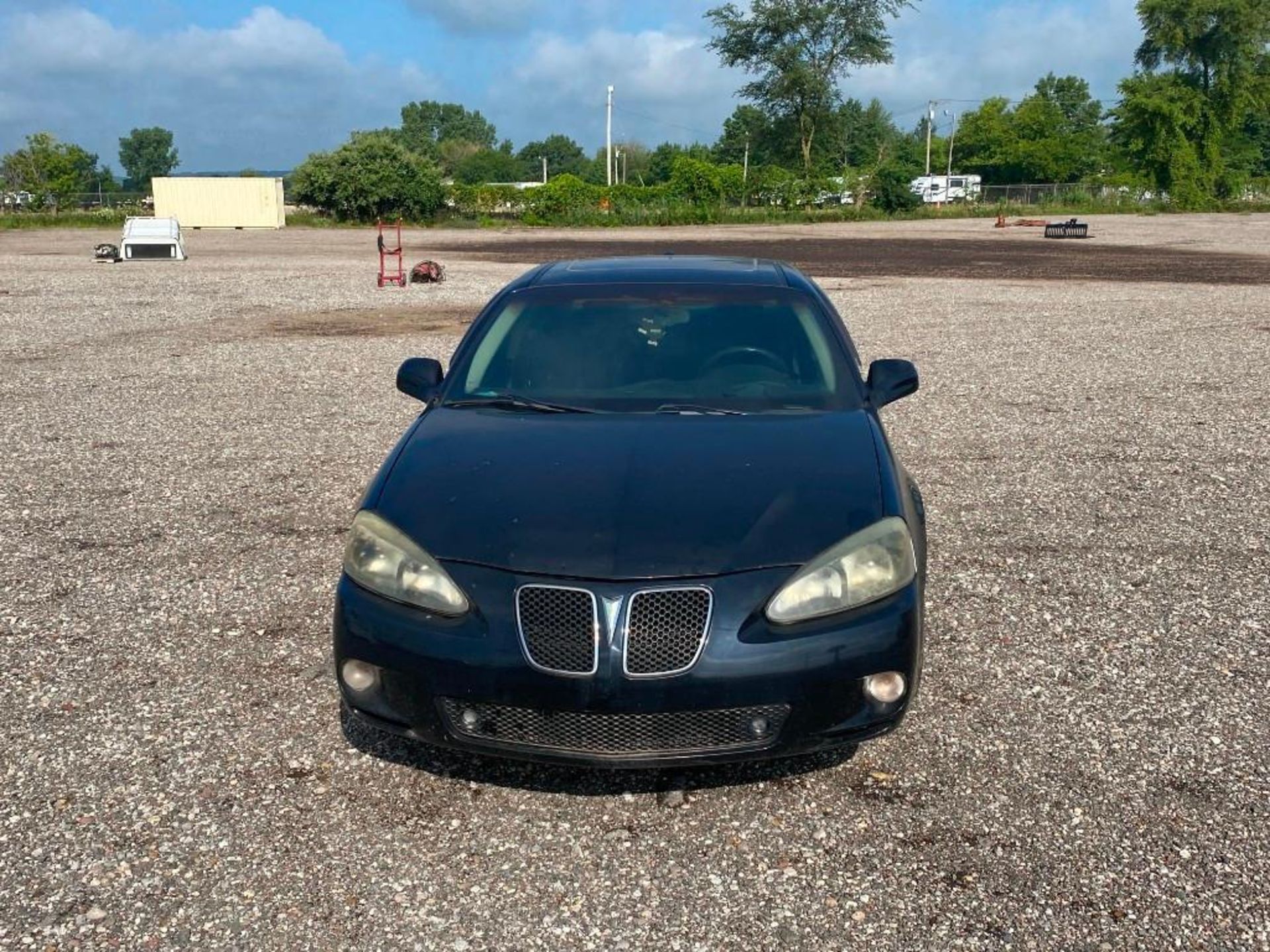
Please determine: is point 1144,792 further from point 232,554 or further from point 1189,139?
point 1189,139

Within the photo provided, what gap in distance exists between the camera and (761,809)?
352 centimetres

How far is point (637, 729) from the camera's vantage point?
10.8ft

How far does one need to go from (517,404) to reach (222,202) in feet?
211

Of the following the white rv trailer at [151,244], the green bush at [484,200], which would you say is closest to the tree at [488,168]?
the green bush at [484,200]

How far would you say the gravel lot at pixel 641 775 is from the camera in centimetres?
302

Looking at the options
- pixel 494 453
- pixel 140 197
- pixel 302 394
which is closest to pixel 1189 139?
pixel 140 197

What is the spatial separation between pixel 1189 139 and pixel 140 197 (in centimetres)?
6926

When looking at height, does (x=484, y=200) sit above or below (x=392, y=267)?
above

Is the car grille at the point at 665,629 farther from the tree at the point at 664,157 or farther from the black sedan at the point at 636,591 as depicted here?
the tree at the point at 664,157

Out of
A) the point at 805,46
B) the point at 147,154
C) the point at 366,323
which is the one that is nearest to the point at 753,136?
the point at 805,46

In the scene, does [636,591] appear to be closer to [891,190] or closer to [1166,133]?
[891,190]

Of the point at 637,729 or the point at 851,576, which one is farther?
the point at 851,576

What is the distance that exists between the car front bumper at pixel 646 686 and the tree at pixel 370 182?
5754cm

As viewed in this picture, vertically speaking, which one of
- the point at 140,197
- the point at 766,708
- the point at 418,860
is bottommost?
the point at 418,860
